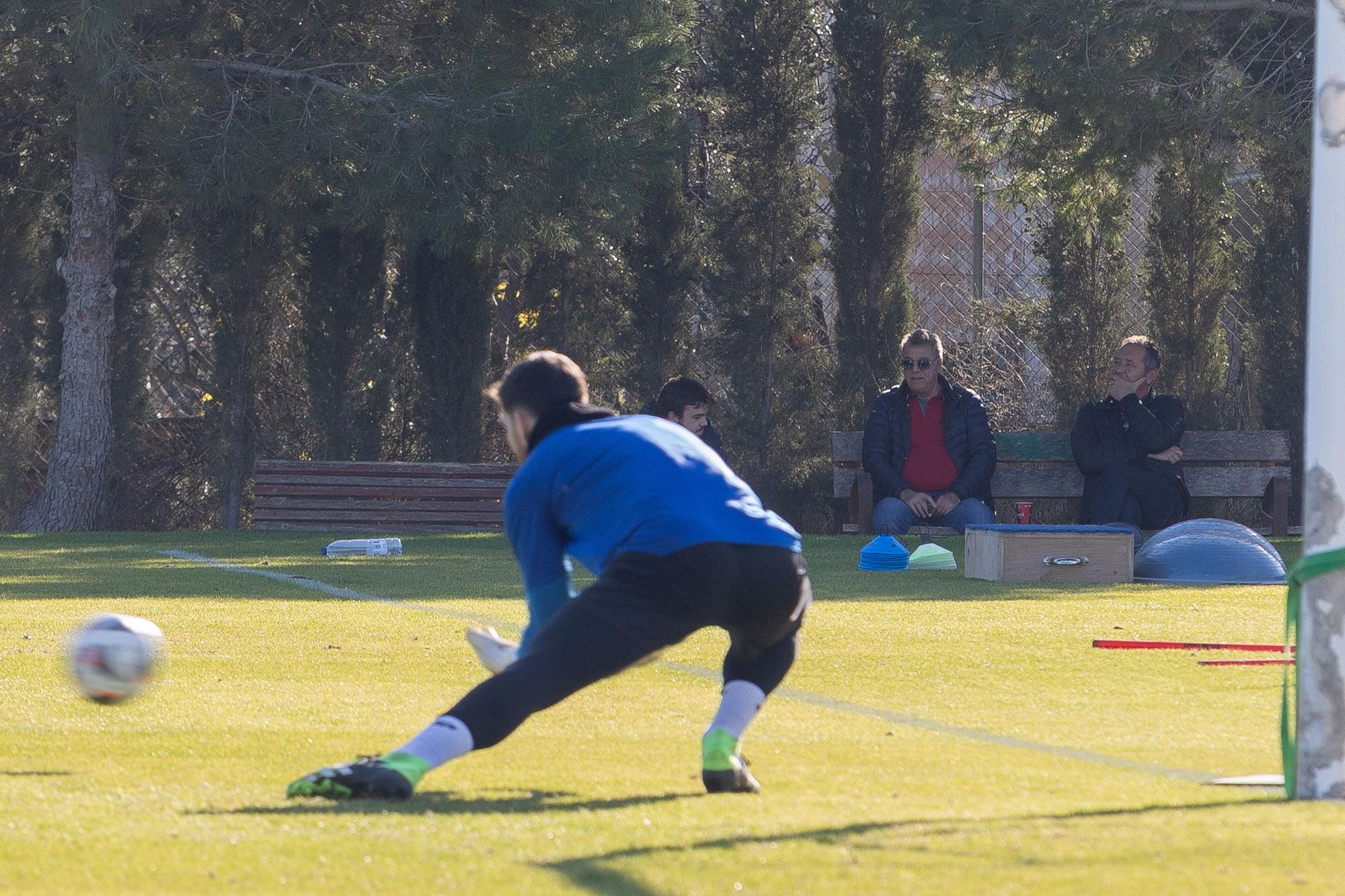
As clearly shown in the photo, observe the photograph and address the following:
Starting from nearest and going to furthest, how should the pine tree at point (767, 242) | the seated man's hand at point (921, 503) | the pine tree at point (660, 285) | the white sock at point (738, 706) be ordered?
the white sock at point (738, 706) < the seated man's hand at point (921, 503) < the pine tree at point (767, 242) < the pine tree at point (660, 285)

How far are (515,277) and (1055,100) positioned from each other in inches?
282

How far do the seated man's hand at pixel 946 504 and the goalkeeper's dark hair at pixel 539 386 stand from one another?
1042cm

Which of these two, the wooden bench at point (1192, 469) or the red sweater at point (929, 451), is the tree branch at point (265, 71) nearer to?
the wooden bench at point (1192, 469)

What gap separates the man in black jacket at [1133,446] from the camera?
14891 millimetres

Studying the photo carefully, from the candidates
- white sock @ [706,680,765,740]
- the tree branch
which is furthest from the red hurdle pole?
the tree branch

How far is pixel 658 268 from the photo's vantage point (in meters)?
20.7

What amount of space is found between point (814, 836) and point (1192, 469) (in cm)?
1411

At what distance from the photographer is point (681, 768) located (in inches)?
205

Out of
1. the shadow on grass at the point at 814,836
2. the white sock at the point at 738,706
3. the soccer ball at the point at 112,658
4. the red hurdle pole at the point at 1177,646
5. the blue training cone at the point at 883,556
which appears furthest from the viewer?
the blue training cone at the point at 883,556

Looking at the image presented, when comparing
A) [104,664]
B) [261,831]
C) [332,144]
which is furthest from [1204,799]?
[332,144]

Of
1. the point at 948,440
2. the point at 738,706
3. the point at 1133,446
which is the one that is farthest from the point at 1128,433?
Result: the point at 738,706

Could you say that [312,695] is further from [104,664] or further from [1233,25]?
[1233,25]

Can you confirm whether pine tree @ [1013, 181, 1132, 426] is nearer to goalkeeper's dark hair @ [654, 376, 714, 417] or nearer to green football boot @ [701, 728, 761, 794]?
goalkeeper's dark hair @ [654, 376, 714, 417]

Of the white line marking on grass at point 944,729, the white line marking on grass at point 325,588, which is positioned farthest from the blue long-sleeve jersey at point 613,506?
the white line marking on grass at point 325,588
